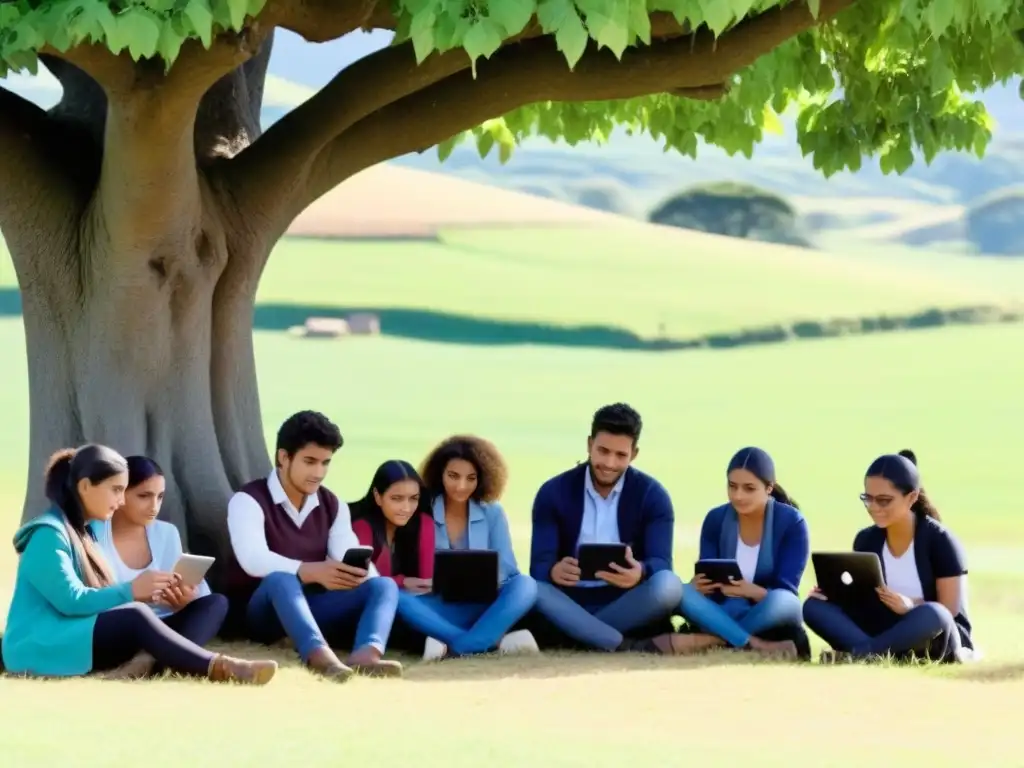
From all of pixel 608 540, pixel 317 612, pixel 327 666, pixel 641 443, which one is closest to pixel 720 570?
pixel 608 540

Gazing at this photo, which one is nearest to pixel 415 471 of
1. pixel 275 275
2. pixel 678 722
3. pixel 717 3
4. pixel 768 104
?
pixel 678 722

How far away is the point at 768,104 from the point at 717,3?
735 centimetres

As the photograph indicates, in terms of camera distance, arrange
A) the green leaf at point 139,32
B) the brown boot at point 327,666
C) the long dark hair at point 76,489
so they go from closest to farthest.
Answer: the green leaf at point 139,32, the long dark hair at point 76,489, the brown boot at point 327,666

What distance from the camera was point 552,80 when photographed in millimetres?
10844

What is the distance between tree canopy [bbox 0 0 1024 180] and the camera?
820cm

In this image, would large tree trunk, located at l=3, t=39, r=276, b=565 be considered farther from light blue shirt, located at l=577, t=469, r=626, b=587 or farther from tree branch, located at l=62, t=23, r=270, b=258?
light blue shirt, located at l=577, t=469, r=626, b=587

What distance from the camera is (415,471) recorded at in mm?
10516

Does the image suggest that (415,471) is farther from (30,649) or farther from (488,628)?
(30,649)

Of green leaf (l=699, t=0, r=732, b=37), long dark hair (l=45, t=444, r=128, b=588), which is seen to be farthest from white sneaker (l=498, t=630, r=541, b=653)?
green leaf (l=699, t=0, r=732, b=37)

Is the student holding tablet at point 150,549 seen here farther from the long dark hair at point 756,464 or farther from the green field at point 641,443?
the long dark hair at point 756,464

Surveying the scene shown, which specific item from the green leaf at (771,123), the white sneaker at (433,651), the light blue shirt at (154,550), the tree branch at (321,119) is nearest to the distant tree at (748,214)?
the green leaf at (771,123)

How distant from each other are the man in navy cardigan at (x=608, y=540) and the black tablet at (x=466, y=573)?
356 millimetres

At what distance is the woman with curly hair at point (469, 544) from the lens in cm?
1028

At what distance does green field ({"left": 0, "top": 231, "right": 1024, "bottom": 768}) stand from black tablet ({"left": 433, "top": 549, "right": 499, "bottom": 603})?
14.7 inches
